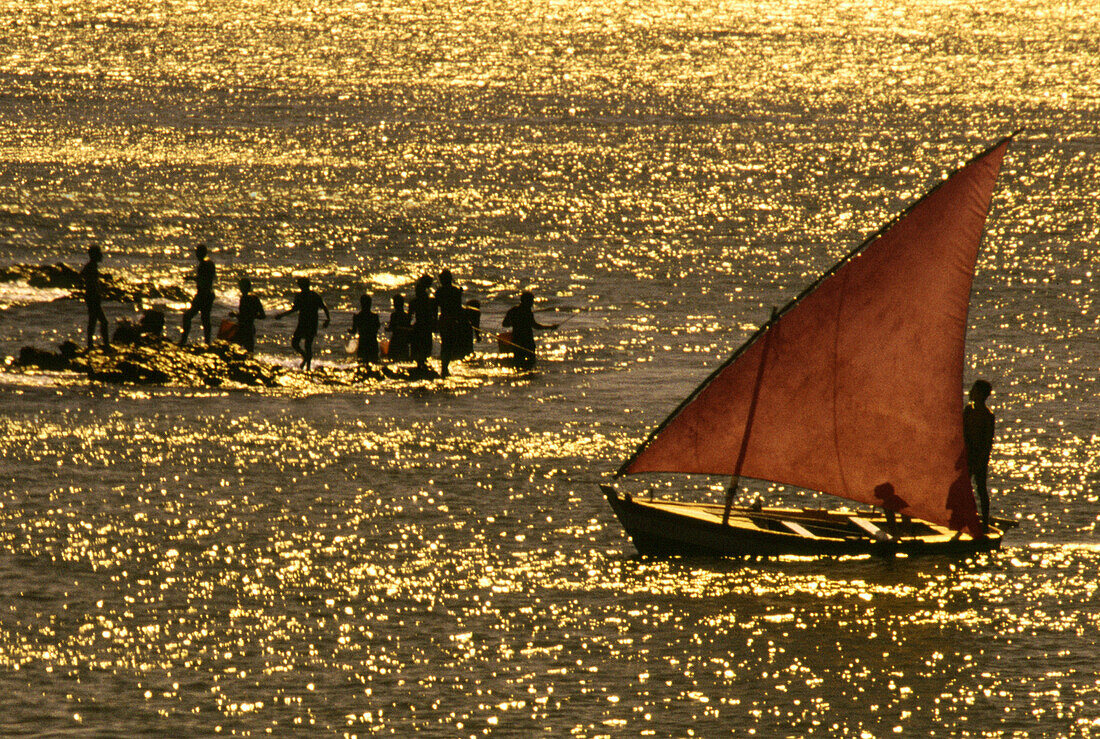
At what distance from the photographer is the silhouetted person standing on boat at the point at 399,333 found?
35719mm

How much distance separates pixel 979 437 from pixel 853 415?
72.6 inches

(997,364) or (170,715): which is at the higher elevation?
(997,364)

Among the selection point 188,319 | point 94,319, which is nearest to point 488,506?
point 188,319

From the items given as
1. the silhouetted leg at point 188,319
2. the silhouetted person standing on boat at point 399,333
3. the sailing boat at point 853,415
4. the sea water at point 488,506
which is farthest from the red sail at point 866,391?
the silhouetted leg at point 188,319

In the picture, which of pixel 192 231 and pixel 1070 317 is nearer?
pixel 1070 317

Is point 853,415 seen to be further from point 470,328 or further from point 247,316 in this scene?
point 247,316

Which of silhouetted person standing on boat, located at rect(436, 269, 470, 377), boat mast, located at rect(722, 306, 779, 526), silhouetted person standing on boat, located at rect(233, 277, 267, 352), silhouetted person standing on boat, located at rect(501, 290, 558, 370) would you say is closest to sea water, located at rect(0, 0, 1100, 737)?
silhouetted person standing on boat, located at rect(501, 290, 558, 370)

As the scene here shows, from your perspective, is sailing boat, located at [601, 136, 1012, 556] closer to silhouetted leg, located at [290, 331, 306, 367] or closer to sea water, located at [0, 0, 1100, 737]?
sea water, located at [0, 0, 1100, 737]

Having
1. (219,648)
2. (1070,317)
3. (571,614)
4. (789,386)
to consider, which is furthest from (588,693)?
(1070,317)

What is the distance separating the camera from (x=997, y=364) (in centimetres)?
3719

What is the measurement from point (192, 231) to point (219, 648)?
40.9 meters

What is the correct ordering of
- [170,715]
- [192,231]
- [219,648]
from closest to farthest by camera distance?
[170,715] → [219,648] → [192,231]

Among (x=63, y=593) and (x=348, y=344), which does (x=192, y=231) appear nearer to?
(x=348, y=344)

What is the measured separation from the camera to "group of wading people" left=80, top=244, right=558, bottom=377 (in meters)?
34.8
